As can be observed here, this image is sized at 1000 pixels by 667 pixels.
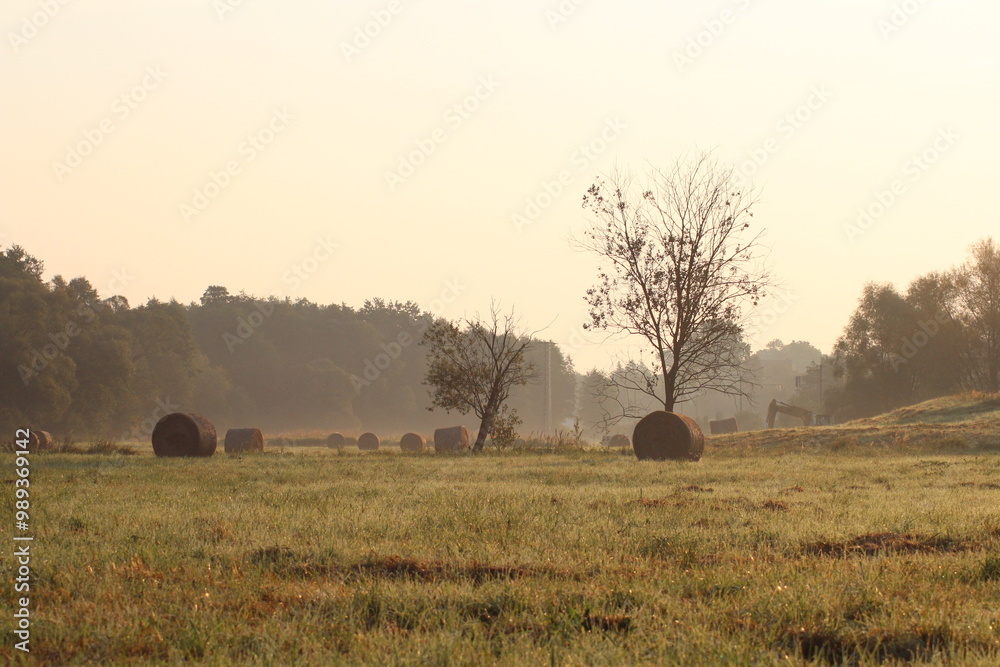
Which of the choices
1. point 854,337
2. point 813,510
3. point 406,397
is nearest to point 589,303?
point 813,510

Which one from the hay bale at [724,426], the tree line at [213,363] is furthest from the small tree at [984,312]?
the tree line at [213,363]

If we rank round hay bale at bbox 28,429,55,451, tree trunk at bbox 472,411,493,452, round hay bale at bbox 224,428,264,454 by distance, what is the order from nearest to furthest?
tree trunk at bbox 472,411,493,452 < round hay bale at bbox 28,429,55,451 < round hay bale at bbox 224,428,264,454

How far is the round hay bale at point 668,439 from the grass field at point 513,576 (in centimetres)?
923

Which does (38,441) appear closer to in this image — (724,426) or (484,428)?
(484,428)

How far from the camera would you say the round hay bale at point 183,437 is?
23.9 meters

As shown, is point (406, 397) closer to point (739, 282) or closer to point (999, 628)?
point (739, 282)

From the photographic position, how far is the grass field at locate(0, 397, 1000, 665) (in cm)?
487

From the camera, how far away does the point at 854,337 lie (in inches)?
2719

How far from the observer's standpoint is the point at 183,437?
2400 centimetres

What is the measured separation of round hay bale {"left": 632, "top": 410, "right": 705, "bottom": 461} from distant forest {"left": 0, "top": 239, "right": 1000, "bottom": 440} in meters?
2.33

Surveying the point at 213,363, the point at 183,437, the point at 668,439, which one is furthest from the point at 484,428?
the point at 213,363

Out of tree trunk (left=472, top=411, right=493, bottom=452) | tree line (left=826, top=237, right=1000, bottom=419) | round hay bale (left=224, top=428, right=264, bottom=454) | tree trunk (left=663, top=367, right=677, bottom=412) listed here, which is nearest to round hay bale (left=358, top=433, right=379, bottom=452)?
round hay bale (left=224, top=428, right=264, bottom=454)

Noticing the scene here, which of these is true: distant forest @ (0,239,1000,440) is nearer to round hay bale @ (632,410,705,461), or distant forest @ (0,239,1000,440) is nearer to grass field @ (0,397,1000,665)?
round hay bale @ (632,410,705,461)

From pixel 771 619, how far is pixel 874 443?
81.3 feet
